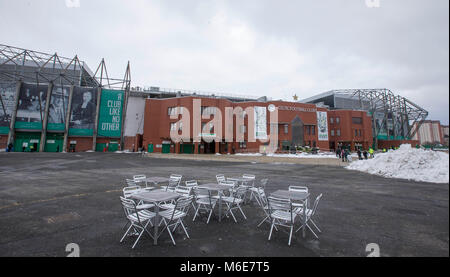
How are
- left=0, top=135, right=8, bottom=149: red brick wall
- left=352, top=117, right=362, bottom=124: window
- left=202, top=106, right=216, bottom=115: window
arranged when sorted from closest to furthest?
left=0, top=135, right=8, bottom=149: red brick wall
left=202, top=106, right=216, bottom=115: window
left=352, top=117, right=362, bottom=124: window

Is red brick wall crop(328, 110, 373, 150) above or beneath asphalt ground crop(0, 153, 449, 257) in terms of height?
above

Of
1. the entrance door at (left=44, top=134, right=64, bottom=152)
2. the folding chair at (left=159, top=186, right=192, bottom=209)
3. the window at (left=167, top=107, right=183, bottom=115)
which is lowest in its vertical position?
the folding chair at (left=159, top=186, right=192, bottom=209)

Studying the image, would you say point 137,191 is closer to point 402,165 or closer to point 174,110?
point 402,165

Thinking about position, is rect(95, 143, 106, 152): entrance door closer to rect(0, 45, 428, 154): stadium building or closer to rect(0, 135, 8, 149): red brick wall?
rect(0, 45, 428, 154): stadium building

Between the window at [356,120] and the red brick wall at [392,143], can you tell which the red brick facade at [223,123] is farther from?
the red brick wall at [392,143]

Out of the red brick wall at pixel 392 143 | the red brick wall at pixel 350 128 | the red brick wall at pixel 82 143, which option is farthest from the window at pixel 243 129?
the red brick wall at pixel 392 143

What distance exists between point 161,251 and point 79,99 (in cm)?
4856

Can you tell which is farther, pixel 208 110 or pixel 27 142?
pixel 208 110

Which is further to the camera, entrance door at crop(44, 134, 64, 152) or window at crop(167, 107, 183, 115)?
entrance door at crop(44, 134, 64, 152)

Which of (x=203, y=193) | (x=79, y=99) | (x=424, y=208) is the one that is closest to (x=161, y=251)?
(x=203, y=193)

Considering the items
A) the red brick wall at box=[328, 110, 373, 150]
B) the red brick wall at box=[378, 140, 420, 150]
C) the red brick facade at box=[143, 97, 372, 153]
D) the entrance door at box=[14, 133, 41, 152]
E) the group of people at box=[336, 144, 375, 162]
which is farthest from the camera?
the red brick wall at box=[378, 140, 420, 150]

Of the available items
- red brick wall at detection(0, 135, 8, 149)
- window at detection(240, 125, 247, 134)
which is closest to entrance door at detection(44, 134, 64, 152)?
red brick wall at detection(0, 135, 8, 149)

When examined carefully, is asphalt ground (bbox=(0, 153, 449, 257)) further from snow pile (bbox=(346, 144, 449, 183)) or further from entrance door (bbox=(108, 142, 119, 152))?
entrance door (bbox=(108, 142, 119, 152))

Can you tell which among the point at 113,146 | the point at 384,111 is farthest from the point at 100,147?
the point at 384,111
